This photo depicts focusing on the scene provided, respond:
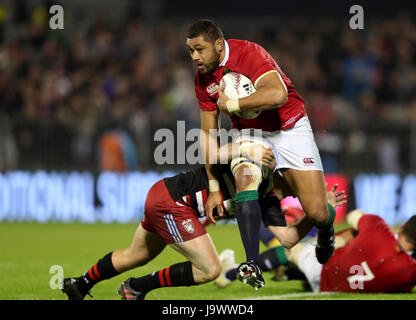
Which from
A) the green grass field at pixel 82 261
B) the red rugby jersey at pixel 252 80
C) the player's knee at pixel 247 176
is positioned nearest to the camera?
the player's knee at pixel 247 176

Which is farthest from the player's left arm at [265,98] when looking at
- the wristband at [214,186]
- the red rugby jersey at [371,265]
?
the red rugby jersey at [371,265]

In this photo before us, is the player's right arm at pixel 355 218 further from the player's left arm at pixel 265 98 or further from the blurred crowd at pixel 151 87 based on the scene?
the blurred crowd at pixel 151 87

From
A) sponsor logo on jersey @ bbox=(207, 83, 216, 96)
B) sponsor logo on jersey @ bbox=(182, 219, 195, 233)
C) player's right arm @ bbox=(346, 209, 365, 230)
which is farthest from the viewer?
player's right arm @ bbox=(346, 209, 365, 230)

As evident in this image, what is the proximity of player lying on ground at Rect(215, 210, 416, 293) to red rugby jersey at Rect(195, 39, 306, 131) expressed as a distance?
1.17 m

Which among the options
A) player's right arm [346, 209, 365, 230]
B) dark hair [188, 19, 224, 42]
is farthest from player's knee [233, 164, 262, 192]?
player's right arm [346, 209, 365, 230]

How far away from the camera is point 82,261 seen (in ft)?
30.1

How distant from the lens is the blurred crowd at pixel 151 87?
47.0 ft

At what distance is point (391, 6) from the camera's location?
66.2 feet

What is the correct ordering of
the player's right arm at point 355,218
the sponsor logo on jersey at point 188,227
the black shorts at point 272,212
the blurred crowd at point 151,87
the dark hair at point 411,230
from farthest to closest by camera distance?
1. the blurred crowd at point 151,87
2. the player's right arm at point 355,218
3. the black shorts at point 272,212
4. the dark hair at point 411,230
5. the sponsor logo on jersey at point 188,227

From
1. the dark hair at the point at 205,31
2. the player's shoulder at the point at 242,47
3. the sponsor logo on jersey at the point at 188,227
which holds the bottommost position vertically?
the sponsor logo on jersey at the point at 188,227

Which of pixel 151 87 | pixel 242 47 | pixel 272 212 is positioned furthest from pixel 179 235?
pixel 151 87

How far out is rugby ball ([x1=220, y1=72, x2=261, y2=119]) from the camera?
240 inches

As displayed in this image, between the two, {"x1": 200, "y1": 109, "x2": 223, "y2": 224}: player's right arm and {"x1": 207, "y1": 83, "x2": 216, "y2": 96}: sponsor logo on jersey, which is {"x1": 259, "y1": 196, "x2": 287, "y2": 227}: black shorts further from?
{"x1": 207, "y1": 83, "x2": 216, "y2": 96}: sponsor logo on jersey
